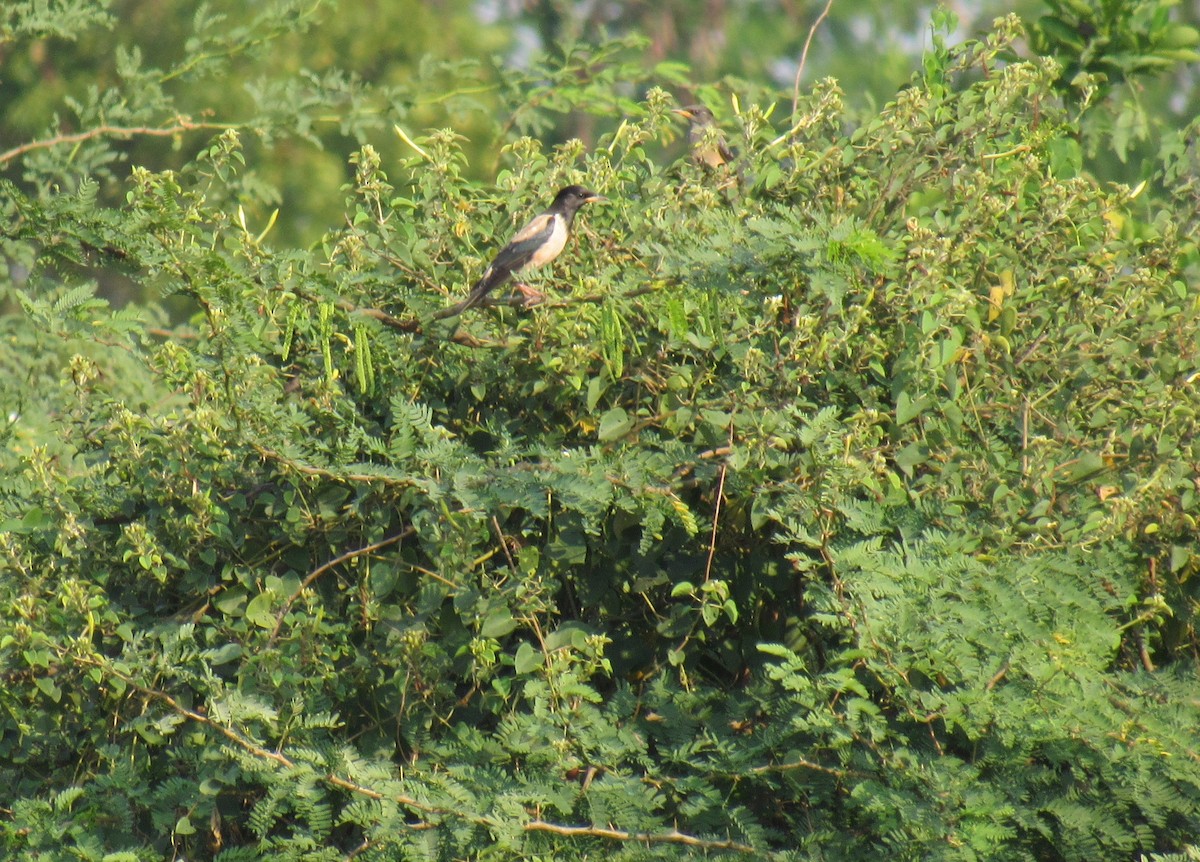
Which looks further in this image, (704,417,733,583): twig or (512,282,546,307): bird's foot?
(512,282,546,307): bird's foot

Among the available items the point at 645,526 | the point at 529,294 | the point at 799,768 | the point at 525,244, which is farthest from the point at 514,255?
the point at 799,768

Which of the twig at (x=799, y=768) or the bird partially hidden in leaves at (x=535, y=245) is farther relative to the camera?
the bird partially hidden in leaves at (x=535, y=245)

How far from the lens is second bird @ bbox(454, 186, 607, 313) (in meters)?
3.89

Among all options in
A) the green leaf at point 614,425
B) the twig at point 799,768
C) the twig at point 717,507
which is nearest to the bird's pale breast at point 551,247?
the green leaf at point 614,425

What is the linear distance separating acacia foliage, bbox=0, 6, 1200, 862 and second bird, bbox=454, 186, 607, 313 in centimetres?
7

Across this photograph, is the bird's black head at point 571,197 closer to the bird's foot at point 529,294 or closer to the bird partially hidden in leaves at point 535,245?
the bird partially hidden in leaves at point 535,245

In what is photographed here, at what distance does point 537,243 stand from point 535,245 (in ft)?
0.12

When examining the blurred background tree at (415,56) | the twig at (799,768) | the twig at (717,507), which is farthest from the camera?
the blurred background tree at (415,56)

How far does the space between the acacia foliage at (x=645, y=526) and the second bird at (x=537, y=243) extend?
7 centimetres

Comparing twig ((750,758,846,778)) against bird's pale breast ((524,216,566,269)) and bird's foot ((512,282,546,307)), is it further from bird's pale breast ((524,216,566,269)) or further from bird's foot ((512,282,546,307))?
bird's pale breast ((524,216,566,269))

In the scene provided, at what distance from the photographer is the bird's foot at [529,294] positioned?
3.78 meters

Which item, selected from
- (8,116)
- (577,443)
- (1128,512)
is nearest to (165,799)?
(577,443)

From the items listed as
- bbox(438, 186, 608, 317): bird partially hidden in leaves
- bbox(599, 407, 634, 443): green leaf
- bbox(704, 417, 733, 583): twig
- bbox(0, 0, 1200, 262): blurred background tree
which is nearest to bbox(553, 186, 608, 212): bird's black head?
bbox(438, 186, 608, 317): bird partially hidden in leaves

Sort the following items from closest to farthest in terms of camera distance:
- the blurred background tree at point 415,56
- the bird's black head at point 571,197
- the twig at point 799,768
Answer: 1. the twig at point 799,768
2. the bird's black head at point 571,197
3. the blurred background tree at point 415,56
